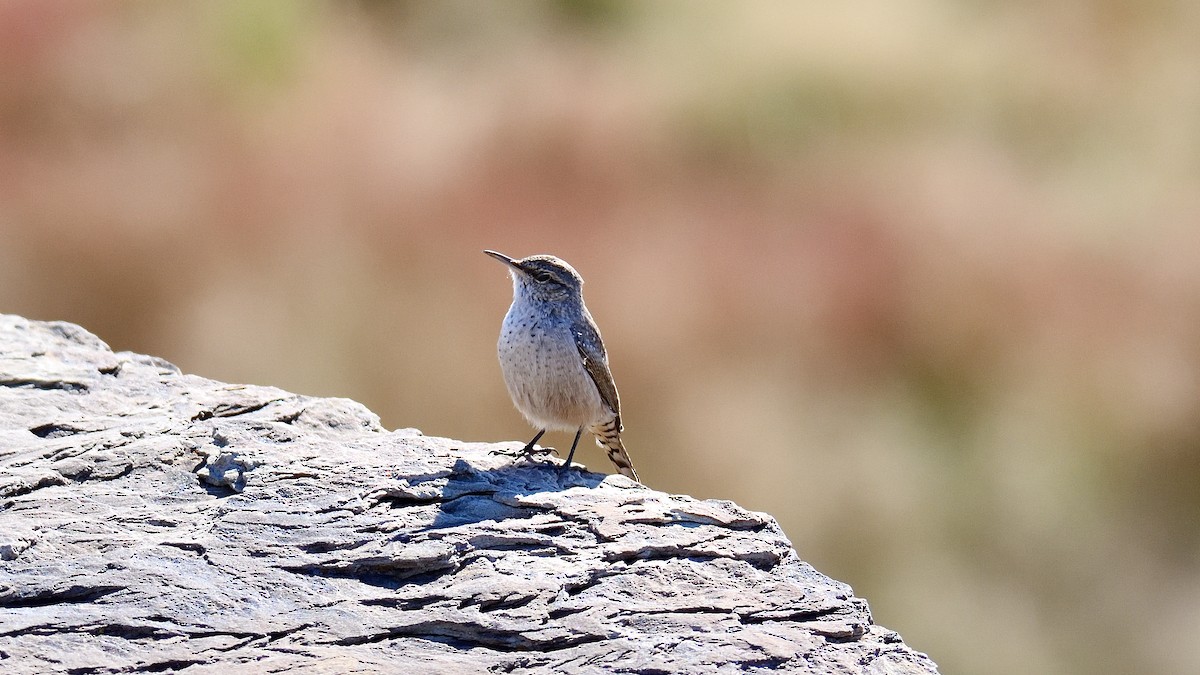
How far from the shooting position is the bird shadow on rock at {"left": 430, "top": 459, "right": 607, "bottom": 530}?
4.32 meters

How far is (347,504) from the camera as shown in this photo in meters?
4.29

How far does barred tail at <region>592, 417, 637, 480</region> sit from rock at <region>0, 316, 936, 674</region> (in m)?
0.58

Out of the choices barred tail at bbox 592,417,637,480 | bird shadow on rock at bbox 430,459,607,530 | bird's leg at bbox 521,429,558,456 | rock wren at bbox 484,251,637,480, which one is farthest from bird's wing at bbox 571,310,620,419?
bird shadow on rock at bbox 430,459,607,530

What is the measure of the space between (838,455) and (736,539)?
4520 millimetres

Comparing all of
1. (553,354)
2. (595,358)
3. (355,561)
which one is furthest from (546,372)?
(355,561)

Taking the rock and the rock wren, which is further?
the rock wren

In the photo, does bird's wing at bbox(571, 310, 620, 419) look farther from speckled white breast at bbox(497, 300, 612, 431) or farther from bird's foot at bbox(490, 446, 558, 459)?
bird's foot at bbox(490, 446, 558, 459)

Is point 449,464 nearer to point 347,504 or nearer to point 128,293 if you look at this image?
point 347,504

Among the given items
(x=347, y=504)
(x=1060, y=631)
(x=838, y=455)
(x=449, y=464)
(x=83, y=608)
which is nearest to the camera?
(x=83, y=608)

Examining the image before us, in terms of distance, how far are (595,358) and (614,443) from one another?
0.54 metres

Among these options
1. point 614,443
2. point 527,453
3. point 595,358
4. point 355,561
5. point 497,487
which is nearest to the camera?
point 355,561

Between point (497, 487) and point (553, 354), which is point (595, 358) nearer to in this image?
point (553, 354)

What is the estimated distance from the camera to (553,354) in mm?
5031

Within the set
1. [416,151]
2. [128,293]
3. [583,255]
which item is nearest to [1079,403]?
[583,255]
